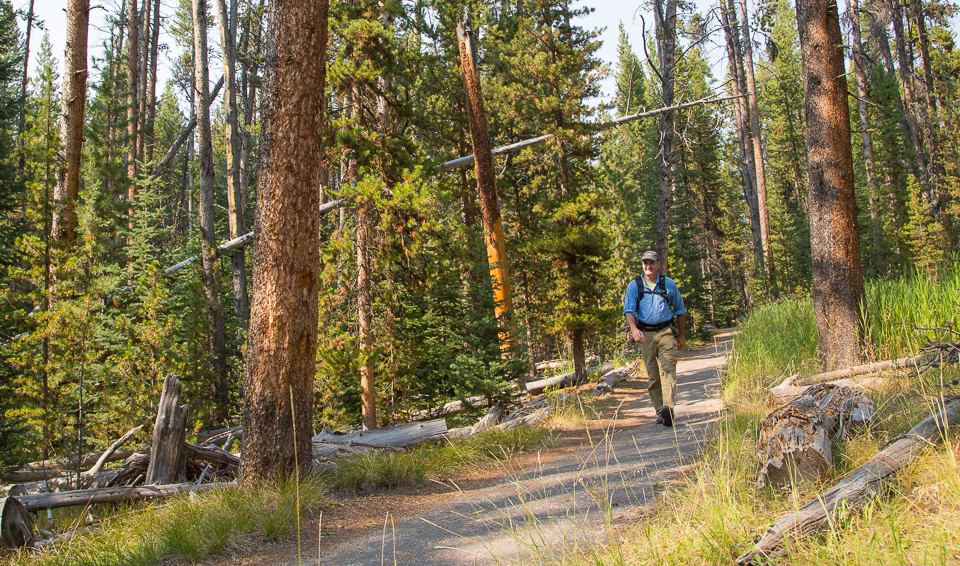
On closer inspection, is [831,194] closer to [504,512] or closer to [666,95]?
[504,512]

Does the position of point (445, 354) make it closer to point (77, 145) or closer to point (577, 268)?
point (577, 268)

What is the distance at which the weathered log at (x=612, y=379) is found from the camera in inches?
520

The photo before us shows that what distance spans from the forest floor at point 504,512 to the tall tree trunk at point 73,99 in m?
Result: 7.82

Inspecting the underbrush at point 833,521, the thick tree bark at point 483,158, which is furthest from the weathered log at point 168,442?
the thick tree bark at point 483,158

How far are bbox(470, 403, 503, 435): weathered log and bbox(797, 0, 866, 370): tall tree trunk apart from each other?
15.7ft

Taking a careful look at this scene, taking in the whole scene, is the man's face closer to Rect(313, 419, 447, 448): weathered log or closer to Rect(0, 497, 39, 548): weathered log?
Rect(313, 419, 447, 448): weathered log

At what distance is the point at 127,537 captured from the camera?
448 centimetres

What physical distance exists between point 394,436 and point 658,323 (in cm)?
390

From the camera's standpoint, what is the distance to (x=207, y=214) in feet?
44.4

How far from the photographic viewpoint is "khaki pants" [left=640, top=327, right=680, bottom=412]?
7074 millimetres

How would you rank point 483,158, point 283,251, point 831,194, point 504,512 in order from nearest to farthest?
point 504,512 < point 283,251 < point 831,194 < point 483,158

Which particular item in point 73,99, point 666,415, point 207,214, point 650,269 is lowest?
point 666,415

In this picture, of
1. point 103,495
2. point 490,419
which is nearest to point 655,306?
point 490,419

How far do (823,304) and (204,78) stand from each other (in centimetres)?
1379
